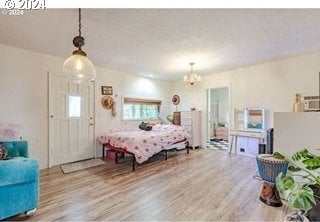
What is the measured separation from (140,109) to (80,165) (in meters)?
2.68

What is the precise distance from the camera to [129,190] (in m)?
2.96

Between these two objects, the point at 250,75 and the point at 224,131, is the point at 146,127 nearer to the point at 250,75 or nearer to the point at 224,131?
the point at 250,75

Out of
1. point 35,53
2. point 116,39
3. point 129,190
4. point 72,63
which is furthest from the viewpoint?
point 35,53

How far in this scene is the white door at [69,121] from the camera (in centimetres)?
420

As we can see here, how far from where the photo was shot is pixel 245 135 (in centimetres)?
528

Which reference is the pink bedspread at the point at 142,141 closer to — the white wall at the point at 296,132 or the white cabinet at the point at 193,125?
the white cabinet at the point at 193,125

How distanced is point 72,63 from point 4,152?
1421 mm

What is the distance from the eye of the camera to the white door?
4.20 m

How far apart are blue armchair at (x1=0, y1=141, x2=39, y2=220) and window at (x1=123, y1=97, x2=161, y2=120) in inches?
144

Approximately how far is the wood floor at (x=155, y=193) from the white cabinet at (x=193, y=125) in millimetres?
1862

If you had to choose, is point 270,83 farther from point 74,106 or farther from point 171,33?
point 74,106

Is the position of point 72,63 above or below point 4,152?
above

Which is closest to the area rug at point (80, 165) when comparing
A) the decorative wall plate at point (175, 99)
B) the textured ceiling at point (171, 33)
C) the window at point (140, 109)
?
the window at point (140, 109)
